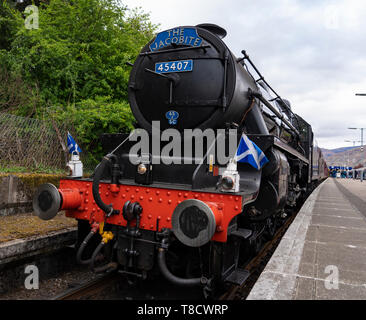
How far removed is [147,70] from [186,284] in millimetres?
2476

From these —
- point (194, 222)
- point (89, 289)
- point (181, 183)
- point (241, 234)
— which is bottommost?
point (89, 289)

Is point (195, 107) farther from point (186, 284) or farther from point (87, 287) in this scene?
point (87, 287)

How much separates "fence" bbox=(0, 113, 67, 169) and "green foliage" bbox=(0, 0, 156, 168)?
0.41 meters

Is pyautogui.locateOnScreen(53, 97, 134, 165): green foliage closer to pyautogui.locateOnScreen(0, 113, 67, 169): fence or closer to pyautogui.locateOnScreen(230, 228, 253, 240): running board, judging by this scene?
pyautogui.locateOnScreen(0, 113, 67, 169): fence

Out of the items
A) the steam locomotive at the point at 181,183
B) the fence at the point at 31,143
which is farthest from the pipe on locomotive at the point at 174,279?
the fence at the point at 31,143

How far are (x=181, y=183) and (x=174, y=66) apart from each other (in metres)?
1.46

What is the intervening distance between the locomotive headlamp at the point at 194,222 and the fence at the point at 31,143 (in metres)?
5.01

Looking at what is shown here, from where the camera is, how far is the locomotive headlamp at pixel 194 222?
2.68 m

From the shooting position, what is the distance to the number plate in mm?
3768

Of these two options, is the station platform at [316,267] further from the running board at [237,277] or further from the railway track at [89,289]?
the railway track at [89,289]

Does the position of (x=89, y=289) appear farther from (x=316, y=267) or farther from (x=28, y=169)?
(x=28, y=169)

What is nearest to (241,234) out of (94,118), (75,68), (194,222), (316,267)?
(194,222)

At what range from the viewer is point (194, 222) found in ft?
8.98
